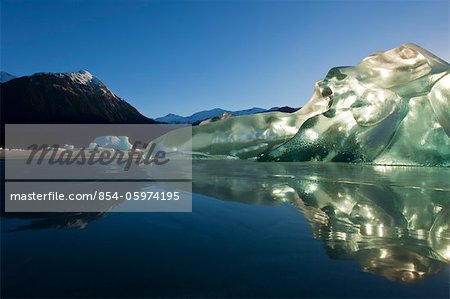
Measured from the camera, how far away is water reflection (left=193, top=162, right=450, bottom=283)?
1.36 m

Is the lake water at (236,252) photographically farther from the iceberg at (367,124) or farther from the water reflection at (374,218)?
the iceberg at (367,124)

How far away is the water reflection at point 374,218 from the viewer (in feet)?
4.46

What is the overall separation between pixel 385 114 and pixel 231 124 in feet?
14.1

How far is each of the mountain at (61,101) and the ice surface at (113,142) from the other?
207 inches

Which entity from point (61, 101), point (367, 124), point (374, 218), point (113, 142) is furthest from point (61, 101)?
point (374, 218)

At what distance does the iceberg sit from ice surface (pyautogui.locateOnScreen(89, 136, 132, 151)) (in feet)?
41.8

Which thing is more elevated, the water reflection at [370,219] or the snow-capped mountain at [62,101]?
the snow-capped mountain at [62,101]

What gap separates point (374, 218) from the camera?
2127mm

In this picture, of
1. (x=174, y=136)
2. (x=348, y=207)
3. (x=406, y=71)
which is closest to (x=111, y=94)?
(x=174, y=136)

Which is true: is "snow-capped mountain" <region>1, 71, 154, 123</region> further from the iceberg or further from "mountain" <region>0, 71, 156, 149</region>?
the iceberg

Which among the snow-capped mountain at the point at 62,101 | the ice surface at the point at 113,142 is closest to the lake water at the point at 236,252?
the ice surface at the point at 113,142

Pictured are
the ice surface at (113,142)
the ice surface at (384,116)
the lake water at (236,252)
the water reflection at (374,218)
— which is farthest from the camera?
the ice surface at (113,142)

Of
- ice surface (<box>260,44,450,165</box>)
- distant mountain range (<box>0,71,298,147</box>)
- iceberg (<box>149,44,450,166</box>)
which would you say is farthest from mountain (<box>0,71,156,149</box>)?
ice surface (<box>260,44,450,165</box>)

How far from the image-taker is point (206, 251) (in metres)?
1.47
